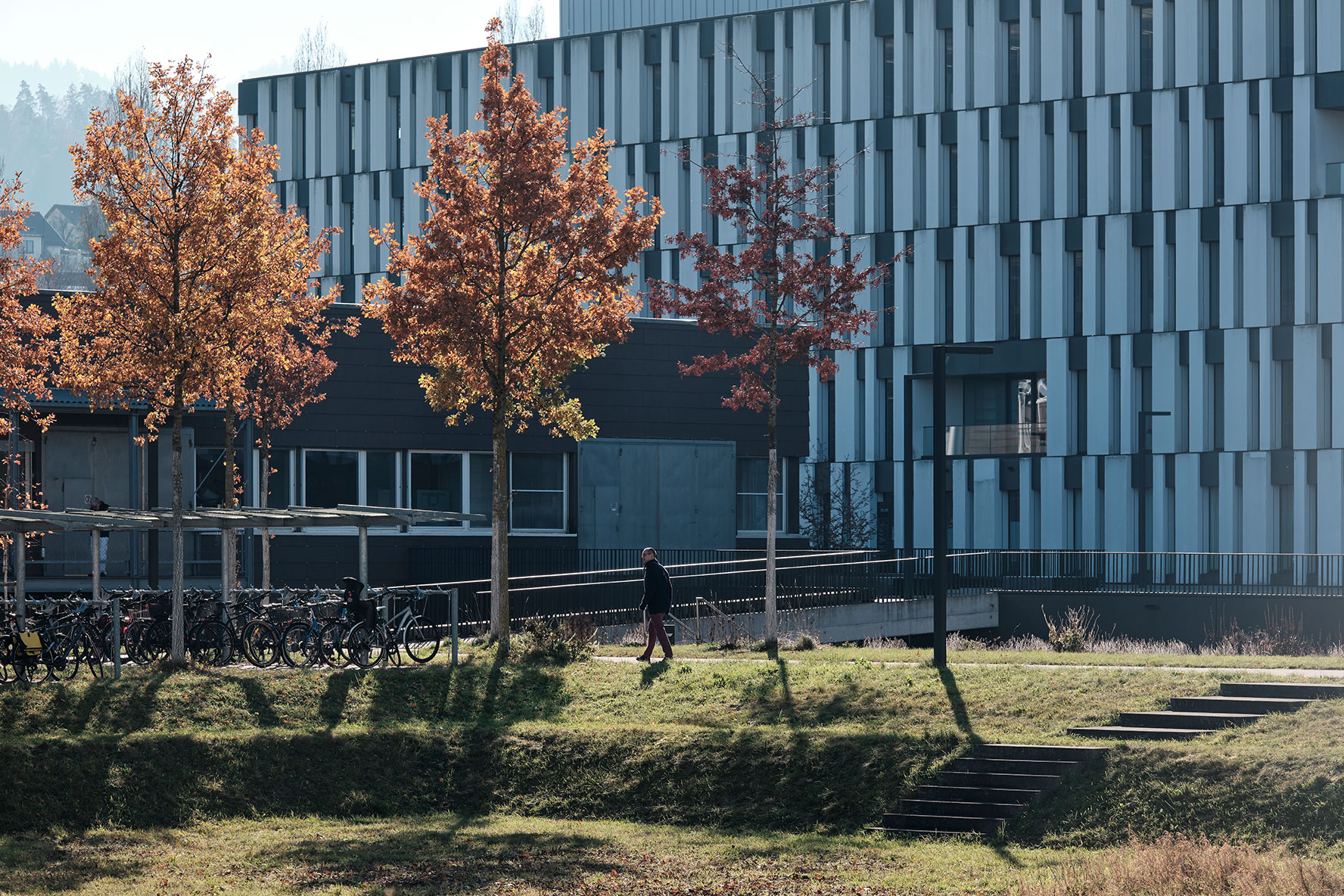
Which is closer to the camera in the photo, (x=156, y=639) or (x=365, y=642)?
(x=365, y=642)

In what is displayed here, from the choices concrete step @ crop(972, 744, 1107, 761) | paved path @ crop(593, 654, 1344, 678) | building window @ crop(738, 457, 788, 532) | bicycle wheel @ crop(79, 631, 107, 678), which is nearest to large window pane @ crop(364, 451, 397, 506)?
building window @ crop(738, 457, 788, 532)

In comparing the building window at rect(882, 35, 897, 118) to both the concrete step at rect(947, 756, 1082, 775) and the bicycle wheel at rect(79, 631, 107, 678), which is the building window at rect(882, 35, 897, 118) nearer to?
the bicycle wheel at rect(79, 631, 107, 678)

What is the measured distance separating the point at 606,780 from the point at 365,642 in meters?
5.29

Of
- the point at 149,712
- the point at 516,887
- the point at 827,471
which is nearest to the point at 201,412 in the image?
the point at 149,712

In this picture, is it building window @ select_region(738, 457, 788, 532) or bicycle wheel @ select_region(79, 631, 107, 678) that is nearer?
bicycle wheel @ select_region(79, 631, 107, 678)

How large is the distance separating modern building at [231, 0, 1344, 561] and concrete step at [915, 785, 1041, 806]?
30145 millimetres

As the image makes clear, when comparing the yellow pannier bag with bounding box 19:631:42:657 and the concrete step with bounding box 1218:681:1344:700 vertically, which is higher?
the yellow pannier bag with bounding box 19:631:42:657

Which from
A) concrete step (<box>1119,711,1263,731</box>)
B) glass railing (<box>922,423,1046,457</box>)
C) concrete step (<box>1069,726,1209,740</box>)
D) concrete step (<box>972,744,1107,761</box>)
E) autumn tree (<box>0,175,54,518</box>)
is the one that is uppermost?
autumn tree (<box>0,175,54,518</box>)

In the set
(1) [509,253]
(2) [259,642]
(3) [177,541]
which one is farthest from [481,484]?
(3) [177,541]

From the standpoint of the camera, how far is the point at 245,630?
69.1ft

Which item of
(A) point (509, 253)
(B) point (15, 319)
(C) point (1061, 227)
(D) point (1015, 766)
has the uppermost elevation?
(C) point (1061, 227)

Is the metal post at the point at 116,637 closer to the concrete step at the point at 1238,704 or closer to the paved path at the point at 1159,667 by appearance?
the paved path at the point at 1159,667

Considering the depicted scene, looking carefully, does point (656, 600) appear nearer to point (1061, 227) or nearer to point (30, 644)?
point (30, 644)

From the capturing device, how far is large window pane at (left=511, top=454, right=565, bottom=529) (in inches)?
1396
